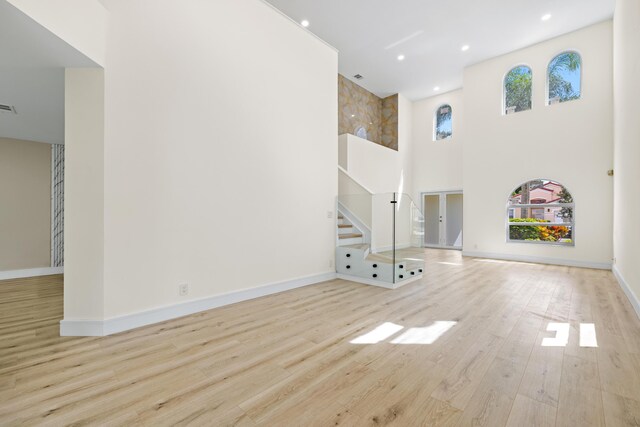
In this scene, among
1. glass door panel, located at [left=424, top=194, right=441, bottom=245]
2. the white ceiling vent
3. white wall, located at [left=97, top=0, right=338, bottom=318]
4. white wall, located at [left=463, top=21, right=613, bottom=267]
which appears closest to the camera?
white wall, located at [left=97, top=0, right=338, bottom=318]

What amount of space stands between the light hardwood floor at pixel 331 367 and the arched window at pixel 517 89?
18.3 ft

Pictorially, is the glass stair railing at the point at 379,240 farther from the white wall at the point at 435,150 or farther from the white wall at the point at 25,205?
the white wall at the point at 25,205

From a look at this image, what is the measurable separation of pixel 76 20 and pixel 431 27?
21.6 ft

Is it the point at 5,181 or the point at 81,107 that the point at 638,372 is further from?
the point at 5,181

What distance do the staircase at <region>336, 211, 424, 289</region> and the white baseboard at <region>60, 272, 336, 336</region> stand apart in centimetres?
123

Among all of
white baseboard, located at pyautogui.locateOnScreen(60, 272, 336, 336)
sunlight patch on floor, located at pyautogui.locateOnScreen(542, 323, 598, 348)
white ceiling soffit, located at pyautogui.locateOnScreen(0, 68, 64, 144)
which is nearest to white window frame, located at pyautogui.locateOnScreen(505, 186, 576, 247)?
sunlight patch on floor, located at pyautogui.locateOnScreen(542, 323, 598, 348)

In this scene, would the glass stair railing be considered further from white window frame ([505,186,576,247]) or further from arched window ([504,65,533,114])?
arched window ([504,65,533,114])

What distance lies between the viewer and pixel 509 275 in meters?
5.49

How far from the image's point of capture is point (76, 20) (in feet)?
7.87

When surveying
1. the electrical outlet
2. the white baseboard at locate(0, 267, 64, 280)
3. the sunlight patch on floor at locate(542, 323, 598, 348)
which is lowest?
the white baseboard at locate(0, 267, 64, 280)

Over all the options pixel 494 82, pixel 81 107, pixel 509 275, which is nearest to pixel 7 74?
pixel 81 107

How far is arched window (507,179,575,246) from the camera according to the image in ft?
21.8

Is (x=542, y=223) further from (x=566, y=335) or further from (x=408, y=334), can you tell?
(x=408, y=334)

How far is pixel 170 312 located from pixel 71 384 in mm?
1201
